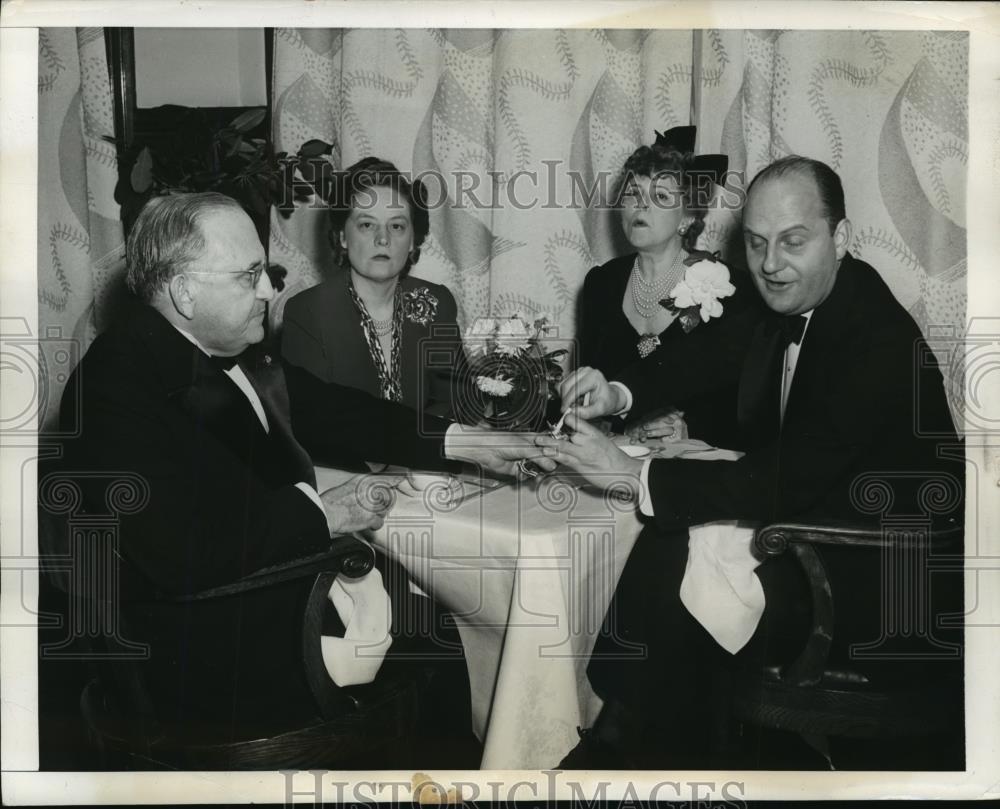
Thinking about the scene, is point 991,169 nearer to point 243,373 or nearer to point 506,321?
point 506,321

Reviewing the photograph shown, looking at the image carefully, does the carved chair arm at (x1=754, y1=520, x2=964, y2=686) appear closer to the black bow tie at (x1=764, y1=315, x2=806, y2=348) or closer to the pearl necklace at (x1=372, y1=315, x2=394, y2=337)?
the black bow tie at (x1=764, y1=315, x2=806, y2=348)

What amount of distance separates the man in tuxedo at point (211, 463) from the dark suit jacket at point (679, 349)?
1.14 feet

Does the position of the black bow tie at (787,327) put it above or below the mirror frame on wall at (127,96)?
below

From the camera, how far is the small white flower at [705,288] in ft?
9.25

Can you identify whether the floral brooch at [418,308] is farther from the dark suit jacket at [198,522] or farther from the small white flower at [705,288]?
the small white flower at [705,288]

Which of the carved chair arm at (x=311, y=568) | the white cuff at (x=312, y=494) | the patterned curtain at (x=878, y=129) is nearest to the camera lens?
the carved chair arm at (x=311, y=568)

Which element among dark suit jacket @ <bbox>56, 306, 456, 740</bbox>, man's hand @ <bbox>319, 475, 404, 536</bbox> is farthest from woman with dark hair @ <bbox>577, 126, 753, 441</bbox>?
dark suit jacket @ <bbox>56, 306, 456, 740</bbox>

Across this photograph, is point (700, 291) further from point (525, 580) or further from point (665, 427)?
point (525, 580)

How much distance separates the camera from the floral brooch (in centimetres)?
282

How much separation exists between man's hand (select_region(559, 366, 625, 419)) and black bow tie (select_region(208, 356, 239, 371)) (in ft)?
2.88

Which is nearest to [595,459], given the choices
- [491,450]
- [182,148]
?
[491,450]

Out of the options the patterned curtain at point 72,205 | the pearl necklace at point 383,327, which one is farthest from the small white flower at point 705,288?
the patterned curtain at point 72,205

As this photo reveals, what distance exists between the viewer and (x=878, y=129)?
9.27 feet

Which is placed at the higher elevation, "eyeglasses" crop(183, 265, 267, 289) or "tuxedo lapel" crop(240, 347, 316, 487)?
"eyeglasses" crop(183, 265, 267, 289)
